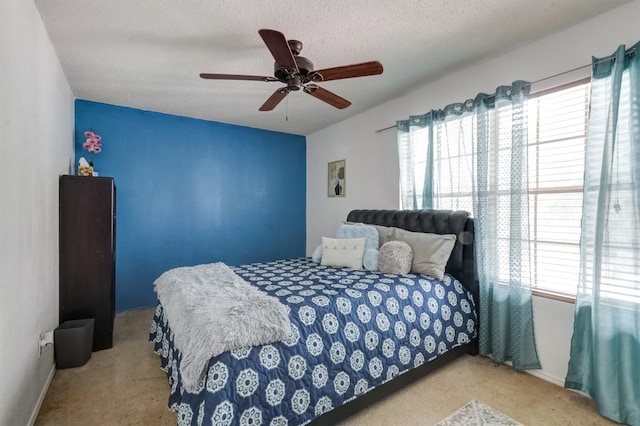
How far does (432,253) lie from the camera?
2607mm

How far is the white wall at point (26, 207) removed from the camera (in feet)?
4.78

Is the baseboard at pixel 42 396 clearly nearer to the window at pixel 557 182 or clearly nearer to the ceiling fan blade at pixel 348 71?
the ceiling fan blade at pixel 348 71

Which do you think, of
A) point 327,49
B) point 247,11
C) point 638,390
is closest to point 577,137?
point 638,390

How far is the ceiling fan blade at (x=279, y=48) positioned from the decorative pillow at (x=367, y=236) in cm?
167

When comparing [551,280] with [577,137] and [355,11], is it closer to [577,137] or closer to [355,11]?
[577,137]

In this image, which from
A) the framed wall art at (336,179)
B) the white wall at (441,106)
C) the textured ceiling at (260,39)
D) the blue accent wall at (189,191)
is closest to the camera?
the textured ceiling at (260,39)

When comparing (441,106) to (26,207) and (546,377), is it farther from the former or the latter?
(26,207)

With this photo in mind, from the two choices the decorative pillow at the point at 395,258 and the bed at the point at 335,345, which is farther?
the decorative pillow at the point at 395,258

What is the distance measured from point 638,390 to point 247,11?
334 cm

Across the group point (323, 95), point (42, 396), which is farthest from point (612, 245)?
point (42, 396)

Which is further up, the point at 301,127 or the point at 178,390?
the point at 301,127

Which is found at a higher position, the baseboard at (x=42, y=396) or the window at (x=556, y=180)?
the window at (x=556, y=180)

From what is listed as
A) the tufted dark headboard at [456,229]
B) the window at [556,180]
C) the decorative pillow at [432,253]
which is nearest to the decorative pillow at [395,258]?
the decorative pillow at [432,253]

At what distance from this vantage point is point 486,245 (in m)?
2.52
